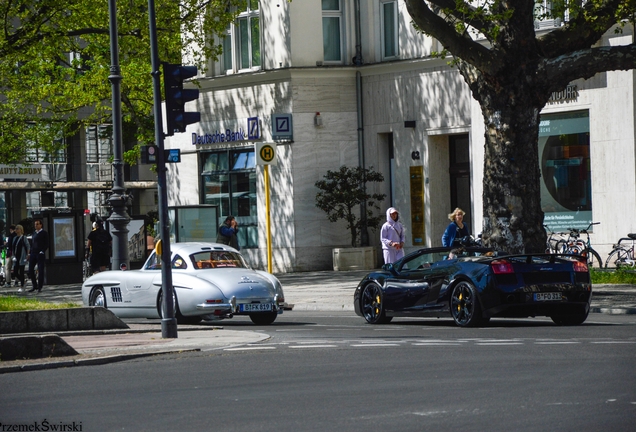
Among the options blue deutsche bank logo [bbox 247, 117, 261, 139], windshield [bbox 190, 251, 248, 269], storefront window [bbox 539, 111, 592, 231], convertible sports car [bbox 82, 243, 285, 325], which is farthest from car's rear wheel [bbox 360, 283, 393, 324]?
blue deutsche bank logo [bbox 247, 117, 261, 139]

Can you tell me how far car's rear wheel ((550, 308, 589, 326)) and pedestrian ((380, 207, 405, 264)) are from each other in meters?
7.87

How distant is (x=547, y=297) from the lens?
1767 centimetres

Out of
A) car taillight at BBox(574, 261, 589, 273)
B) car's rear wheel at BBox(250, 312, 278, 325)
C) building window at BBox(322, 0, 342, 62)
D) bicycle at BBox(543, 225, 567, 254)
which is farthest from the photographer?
building window at BBox(322, 0, 342, 62)

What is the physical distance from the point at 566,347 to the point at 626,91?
17547 mm

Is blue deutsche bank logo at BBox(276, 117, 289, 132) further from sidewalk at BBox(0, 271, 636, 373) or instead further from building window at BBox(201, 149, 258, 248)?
sidewalk at BBox(0, 271, 636, 373)

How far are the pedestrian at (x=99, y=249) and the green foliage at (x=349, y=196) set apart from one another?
21.6 feet

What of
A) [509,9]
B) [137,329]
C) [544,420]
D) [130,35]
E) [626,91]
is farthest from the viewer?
[130,35]

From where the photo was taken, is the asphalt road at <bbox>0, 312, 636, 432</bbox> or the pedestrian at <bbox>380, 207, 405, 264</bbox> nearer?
the asphalt road at <bbox>0, 312, 636, 432</bbox>

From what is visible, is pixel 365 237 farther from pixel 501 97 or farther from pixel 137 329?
pixel 137 329

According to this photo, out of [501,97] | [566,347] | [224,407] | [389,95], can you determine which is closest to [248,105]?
[389,95]

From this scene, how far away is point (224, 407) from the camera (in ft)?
32.8

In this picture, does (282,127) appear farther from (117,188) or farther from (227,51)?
(117,188)

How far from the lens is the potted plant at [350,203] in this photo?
117ft

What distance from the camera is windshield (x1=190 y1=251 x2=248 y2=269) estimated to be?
21203 mm
